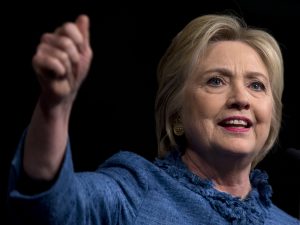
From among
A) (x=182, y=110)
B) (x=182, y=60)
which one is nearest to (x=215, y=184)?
(x=182, y=110)

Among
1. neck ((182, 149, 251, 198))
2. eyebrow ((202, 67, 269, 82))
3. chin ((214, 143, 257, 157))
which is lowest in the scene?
neck ((182, 149, 251, 198))

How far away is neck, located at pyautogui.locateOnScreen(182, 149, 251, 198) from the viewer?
1.64 metres

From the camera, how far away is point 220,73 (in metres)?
1.68

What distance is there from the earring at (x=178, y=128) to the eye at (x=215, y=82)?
15 cm

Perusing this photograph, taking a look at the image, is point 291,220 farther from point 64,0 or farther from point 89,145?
point 64,0

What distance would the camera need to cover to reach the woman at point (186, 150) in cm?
110

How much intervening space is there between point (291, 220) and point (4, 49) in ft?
3.44

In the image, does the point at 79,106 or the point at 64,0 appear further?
the point at 79,106

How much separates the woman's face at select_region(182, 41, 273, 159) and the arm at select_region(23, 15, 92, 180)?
58cm

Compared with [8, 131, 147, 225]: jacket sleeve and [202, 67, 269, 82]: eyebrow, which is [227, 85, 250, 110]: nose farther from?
[8, 131, 147, 225]: jacket sleeve

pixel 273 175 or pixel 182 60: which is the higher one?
pixel 182 60

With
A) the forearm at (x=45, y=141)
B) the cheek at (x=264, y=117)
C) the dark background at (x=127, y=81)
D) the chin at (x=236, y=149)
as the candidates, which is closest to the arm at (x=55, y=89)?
the forearm at (x=45, y=141)

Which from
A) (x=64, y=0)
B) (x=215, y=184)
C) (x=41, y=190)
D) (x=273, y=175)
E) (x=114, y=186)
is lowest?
(x=273, y=175)

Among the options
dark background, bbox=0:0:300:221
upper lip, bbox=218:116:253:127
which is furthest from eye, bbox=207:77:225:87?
dark background, bbox=0:0:300:221
